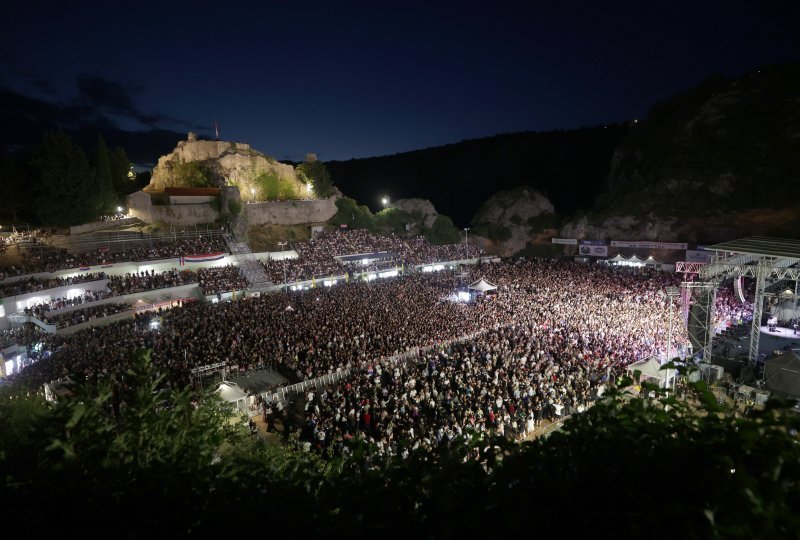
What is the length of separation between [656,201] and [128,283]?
5056 cm

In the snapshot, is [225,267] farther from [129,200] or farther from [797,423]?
[797,423]

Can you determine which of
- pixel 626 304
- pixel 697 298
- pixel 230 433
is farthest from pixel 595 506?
pixel 626 304

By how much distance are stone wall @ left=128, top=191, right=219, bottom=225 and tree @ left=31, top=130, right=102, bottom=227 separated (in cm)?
581

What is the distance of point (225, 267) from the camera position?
104ft

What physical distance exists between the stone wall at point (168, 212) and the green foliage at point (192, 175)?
7.81 metres

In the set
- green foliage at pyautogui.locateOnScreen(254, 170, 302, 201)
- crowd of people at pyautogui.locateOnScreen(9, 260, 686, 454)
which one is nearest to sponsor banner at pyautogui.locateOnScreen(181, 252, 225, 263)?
crowd of people at pyautogui.locateOnScreen(9, 260, 686, 454)

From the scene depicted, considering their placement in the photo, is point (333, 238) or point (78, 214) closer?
point (78, 214)

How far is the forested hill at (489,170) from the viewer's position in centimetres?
10744

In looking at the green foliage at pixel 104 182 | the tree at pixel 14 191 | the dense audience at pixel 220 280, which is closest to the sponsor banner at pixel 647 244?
the dense audience at pixel 220 280

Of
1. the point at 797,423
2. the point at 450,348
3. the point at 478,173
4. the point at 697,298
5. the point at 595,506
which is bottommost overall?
the point at 450,348

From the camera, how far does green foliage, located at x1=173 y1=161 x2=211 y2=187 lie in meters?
48.1

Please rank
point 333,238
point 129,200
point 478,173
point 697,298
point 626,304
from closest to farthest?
point 697,298 < point 626,304 < point 129,200 < point 333,238 < point 478,173

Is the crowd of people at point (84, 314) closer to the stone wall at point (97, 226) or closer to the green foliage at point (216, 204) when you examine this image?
the stone wall at point (97, 226)

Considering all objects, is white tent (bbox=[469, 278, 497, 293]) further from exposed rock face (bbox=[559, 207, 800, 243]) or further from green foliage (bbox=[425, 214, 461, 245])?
exposed rock face (bbox=[559, 207, 800, 243])
